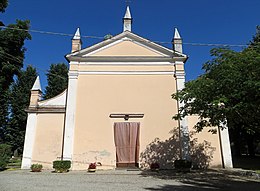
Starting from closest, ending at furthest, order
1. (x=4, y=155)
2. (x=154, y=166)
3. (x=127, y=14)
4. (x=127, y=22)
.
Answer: (x=154, y=166) → (x=4, y=155) → (x=127, y=22) → (x=127, y=14)

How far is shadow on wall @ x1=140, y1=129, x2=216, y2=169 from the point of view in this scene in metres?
14.2

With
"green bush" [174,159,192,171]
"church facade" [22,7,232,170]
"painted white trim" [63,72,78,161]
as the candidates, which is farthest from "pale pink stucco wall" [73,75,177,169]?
"green bush" [174,159,192,171]

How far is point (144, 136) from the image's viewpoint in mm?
14445

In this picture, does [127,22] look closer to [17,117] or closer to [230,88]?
[230,88]

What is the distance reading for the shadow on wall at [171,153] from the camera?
→ 46.6 ft

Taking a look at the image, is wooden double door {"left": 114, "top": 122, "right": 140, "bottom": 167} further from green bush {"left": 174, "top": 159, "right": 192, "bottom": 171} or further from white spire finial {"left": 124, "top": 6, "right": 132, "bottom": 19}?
white spire finial {"left": 124, "top": 6, "right": 132, "bottom": 19}

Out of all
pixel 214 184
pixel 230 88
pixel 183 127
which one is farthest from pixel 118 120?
pixel 230 88

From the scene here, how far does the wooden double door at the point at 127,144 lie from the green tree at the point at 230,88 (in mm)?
5952

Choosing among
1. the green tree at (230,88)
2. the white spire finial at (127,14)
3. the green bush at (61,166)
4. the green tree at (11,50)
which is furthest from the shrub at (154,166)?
the green tree at (11,50)

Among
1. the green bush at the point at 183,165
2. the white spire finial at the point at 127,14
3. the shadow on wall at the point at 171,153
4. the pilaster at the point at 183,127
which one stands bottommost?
the green bush at the point at 183,165

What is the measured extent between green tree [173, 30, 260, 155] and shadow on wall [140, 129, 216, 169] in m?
5.66

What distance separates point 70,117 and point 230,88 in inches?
411

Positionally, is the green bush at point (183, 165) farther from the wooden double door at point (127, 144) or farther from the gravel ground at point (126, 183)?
the wooden double door at point (127, 144)

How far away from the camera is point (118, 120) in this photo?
1459 cm
